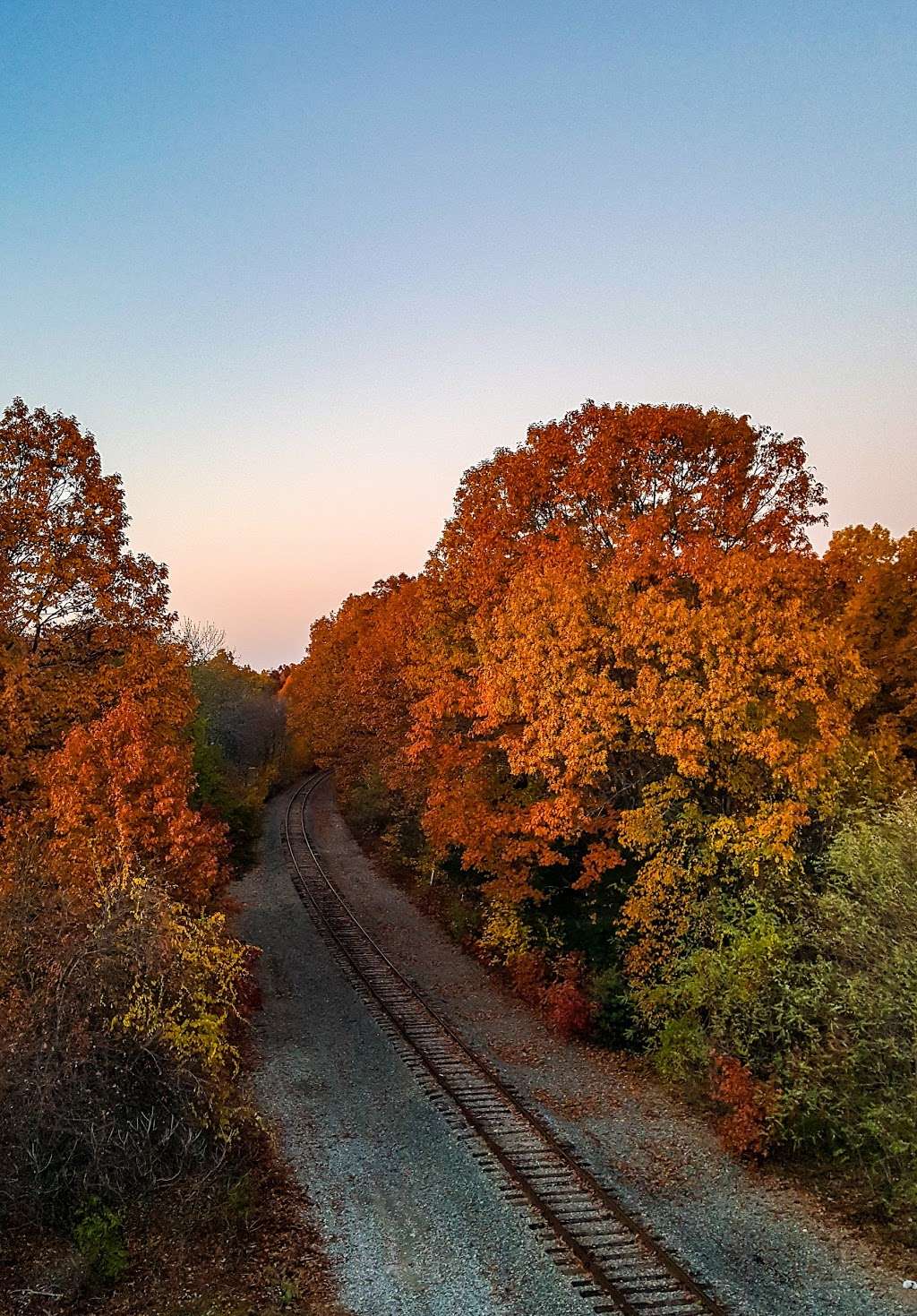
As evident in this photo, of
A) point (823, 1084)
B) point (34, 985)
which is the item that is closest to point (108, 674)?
point (34, 985)

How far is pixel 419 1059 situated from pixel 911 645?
21637 mm

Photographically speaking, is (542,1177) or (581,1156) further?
(581,1156)

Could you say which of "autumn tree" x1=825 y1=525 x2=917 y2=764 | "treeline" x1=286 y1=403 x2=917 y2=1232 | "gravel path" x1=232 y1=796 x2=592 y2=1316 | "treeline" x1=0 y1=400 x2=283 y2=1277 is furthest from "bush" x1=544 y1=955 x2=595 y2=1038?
"autumn tree" x1=825 y1=525 x2=917 y2=764

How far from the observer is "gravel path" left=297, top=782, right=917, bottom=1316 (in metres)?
10.6

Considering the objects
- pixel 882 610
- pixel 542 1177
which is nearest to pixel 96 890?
pixel 542 1177

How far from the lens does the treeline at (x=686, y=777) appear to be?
13664 millimetres

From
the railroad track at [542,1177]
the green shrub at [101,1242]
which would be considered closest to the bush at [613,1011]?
the railroad track at [542,1177]

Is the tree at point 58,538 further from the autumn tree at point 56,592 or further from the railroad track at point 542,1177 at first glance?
the railroad track at point 542,1177

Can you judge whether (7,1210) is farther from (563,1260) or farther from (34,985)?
(563,1260)

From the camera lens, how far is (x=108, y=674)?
19.1 m

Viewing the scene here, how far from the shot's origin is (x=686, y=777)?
18.3 m

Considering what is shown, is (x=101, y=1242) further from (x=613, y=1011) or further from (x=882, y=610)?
(x=882, y=610)

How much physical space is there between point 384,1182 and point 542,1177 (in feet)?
7.68

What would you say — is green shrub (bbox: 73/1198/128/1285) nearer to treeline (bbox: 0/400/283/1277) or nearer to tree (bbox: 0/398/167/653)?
treeline (bbox: 0/400/283/1277)
